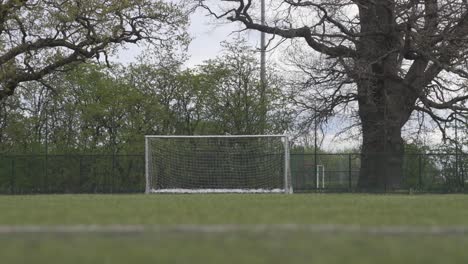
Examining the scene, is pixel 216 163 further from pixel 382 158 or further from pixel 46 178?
pixel 46 178

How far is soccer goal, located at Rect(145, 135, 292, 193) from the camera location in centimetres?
3681

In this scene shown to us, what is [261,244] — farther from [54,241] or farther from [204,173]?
[204,173]

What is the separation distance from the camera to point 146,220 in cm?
1242

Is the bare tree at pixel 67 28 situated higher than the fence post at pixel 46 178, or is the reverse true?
the bare tree at pixel 67 28

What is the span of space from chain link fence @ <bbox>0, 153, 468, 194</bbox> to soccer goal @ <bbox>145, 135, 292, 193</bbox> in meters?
2.53

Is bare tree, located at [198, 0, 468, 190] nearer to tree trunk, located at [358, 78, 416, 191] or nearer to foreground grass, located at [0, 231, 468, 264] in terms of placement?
tree trunk, located at [358, 78, 416, 191]

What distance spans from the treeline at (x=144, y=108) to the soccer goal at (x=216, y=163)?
22.1 feet

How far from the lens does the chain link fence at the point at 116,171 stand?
40156 millimetres

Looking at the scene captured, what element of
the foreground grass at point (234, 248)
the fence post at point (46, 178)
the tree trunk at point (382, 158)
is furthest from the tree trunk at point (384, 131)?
the foreground grass at point (234, 248)

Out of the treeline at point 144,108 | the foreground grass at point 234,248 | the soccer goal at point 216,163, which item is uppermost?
the treeline at point 144,108

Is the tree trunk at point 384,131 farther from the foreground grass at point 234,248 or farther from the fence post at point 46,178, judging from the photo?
the foreground grass at point 234,248

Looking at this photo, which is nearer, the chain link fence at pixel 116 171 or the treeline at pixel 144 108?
the chain link fence at pixel 116 171

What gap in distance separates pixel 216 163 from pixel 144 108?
32.1 feet

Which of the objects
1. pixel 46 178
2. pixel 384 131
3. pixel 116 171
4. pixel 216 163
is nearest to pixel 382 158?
pixel 384 131
